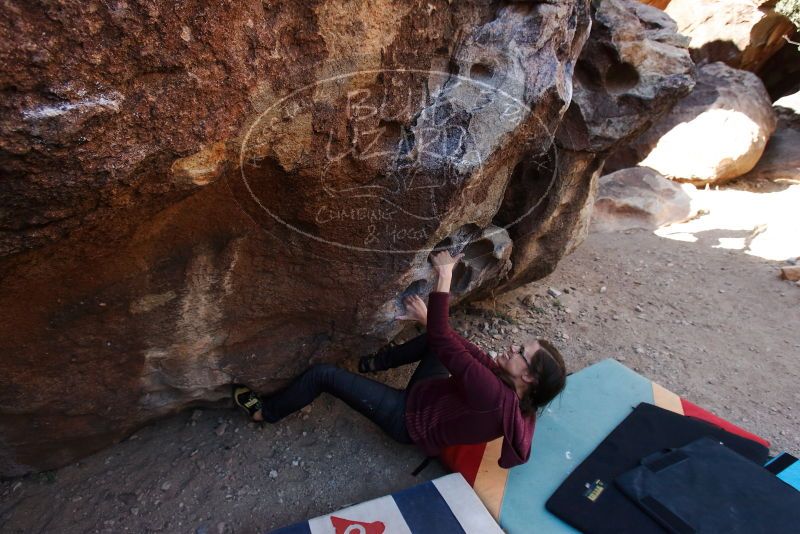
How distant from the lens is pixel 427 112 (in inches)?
72.7

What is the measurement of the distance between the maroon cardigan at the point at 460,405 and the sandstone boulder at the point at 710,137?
5614 mm

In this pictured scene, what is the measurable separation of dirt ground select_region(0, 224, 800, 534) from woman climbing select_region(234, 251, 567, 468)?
197mm

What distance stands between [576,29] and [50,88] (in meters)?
2.02

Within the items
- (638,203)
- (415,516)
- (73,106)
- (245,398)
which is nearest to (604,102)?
(415,516)

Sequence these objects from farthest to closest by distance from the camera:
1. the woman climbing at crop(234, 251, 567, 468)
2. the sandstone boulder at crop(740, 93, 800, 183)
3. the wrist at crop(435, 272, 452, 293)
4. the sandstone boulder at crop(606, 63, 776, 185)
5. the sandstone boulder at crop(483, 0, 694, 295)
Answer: the sandstone boulder at crop(740, 93, 800, 183) → the sandstone boulder at crop(606, 63, 776, 185) → the sandstone boulder at crop(483, 0, 694, 295) → the wrist at crop(435, 272, 452, 293) → the woman climbing at crop(234, 251, 567, 468)

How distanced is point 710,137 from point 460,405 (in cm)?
618

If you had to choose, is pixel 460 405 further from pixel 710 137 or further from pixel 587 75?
pixel 710 137

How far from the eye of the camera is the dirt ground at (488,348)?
6.75 feet

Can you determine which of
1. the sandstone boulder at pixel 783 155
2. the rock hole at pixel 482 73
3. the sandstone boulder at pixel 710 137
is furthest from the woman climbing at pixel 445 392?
the sandstone boulder at pixel 783 155

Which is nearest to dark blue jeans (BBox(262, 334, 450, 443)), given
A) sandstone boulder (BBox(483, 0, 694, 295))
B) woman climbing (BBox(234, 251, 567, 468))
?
woman climbing (BBox(234, 251, 567, 468))

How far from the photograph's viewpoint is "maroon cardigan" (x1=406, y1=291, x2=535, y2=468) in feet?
6.33

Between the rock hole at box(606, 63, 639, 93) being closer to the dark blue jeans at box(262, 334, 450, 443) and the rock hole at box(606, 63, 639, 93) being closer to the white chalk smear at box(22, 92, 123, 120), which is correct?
the dark blue jeans at box(262, 334, 450, 443)

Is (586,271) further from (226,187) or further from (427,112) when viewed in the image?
(226,187)

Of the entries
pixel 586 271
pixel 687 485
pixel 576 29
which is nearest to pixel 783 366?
pixel 586 271
